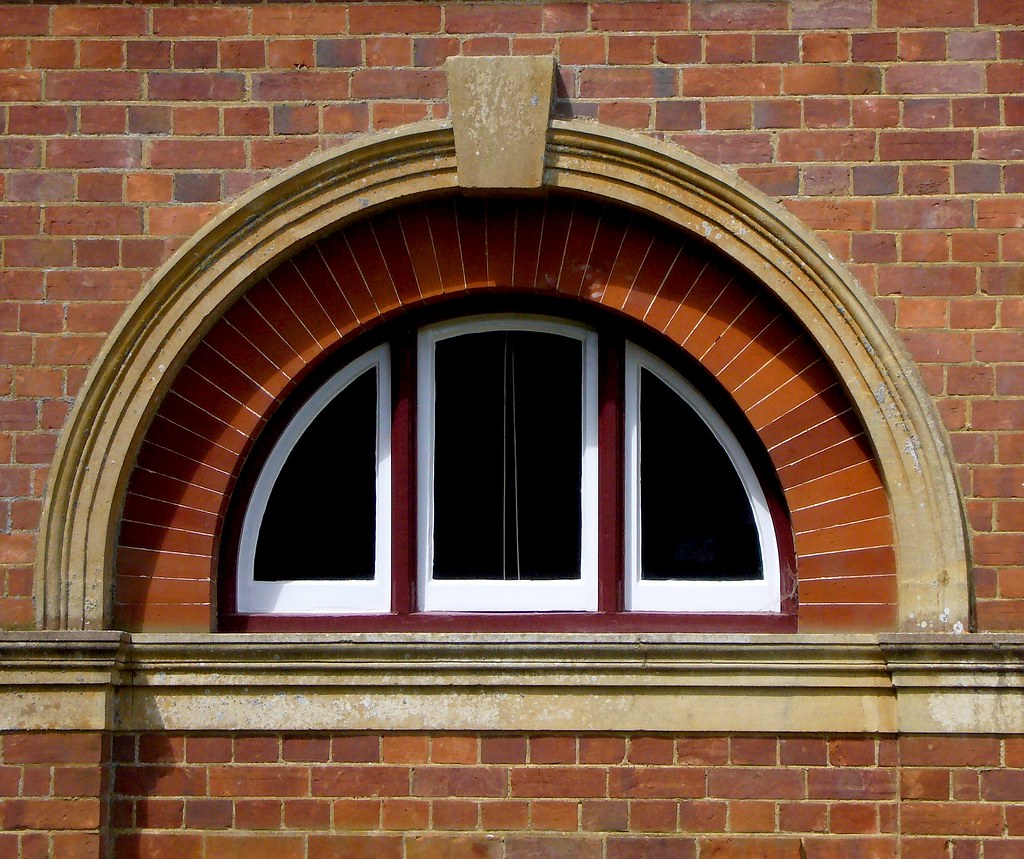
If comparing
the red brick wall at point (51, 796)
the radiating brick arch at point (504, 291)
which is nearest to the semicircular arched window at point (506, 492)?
the radiating brick arch at point (504, 291)

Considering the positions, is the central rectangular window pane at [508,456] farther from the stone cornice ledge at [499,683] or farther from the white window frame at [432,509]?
the stone cornice ledge at [499,683]

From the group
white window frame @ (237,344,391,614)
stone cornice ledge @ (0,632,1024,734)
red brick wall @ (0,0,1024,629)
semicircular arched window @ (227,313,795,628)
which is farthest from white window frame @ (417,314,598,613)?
red brick wall @ (0,0,1024,629)

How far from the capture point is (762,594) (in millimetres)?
4938

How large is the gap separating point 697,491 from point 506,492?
713mm

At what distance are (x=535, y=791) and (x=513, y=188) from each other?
2.13 m

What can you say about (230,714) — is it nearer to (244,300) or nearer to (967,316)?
(244,300)

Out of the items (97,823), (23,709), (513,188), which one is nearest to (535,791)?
(97,823)

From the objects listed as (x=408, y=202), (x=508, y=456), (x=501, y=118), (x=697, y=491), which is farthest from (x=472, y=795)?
(x=501, y=118)

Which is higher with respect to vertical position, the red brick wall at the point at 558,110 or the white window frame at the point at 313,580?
the red brick wall at the point at 558,110

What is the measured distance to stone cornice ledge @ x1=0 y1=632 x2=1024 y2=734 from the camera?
458 centimetres

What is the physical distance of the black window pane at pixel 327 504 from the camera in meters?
5.02

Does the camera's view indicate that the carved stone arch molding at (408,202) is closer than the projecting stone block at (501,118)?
Yes

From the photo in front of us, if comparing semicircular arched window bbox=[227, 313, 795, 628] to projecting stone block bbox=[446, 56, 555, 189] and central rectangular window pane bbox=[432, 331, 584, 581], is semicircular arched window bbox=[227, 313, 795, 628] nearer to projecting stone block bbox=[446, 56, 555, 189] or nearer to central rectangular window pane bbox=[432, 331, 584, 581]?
central rectangular window pane bbox=[432, 331, 584, 581]

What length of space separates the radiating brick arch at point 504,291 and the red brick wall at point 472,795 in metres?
0.49
